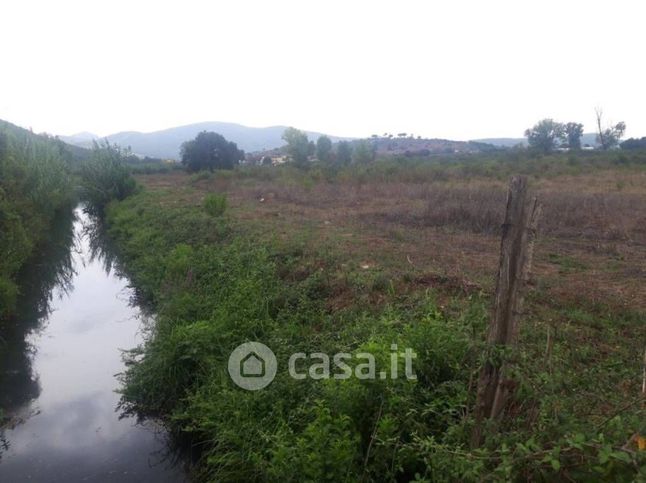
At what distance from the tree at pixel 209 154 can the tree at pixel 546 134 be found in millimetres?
26077

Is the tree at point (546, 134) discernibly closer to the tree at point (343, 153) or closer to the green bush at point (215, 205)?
the tree at point (343, 153)

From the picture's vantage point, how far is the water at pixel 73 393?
164 inches

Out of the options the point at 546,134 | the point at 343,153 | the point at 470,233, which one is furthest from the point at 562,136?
the point at 470,233

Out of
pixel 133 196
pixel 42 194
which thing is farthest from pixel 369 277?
pixel 133 196

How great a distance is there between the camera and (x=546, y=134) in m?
41.4

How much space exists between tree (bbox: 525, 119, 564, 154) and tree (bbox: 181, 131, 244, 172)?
26077 millimetres

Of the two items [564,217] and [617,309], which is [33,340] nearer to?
[617,309]

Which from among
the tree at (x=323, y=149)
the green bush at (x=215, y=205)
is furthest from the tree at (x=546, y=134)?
the green bush at (x=215, y=205)

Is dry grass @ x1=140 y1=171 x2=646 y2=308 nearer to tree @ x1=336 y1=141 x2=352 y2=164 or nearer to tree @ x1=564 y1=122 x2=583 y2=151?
tree @ x1=336 y1=141 x2=352 y2=164

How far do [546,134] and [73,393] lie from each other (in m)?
44.4

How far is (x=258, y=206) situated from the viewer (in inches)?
604

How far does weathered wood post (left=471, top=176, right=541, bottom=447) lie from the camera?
2.01 meters

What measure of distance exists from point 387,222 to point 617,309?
6.57 meters

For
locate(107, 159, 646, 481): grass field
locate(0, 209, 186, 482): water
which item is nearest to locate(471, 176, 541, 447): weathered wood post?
locate(107, 159, 646, 481): grass field
